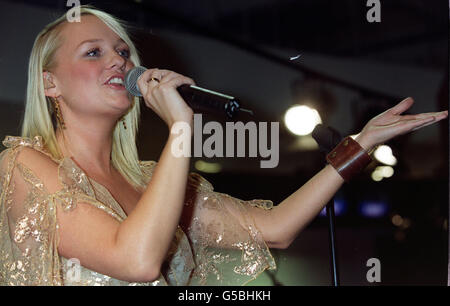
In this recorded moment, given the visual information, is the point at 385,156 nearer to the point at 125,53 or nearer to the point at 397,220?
the point at 397,220

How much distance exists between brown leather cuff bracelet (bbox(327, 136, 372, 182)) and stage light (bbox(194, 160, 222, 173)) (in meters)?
0.89

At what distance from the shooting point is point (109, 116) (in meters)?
1.18

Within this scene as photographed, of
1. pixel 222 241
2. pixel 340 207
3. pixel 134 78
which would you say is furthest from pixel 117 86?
pixel 340 207

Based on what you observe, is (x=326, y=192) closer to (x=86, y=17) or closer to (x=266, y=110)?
(x=86, y=17)

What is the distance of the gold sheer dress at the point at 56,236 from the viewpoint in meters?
1.00

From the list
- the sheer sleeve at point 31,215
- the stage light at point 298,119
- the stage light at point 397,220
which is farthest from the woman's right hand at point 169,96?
the stage light at point 397,220

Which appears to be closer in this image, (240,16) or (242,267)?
(242,267)

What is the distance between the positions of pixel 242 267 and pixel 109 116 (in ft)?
1.62

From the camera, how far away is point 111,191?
1.23 m

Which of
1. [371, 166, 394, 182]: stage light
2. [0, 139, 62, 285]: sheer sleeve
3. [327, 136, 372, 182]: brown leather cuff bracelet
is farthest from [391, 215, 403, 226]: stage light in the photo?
[0, 139, 62, 285]: sheer sleeve

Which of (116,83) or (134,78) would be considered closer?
(134,78)

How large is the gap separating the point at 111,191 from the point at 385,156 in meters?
2.20
